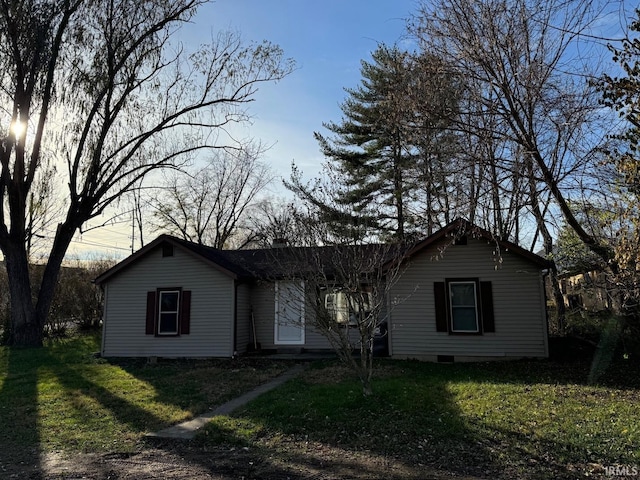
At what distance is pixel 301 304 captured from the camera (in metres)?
12.9

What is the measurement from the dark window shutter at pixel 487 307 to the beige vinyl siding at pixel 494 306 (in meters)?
0.11

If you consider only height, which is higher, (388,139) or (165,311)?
(388,139)

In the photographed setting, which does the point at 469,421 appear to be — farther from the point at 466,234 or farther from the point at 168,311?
the point at 168,311

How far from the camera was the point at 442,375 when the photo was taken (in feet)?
31.1

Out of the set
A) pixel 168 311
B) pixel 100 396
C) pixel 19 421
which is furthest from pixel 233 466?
pixel 168 311

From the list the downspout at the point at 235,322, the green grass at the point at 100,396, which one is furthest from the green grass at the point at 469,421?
the downspout at the point at 235,322

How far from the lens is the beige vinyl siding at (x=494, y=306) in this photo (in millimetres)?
11398

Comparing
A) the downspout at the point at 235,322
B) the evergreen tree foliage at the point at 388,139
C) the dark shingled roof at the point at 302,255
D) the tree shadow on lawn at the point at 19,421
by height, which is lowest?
the tree shadow on lawn at the point at 19,421

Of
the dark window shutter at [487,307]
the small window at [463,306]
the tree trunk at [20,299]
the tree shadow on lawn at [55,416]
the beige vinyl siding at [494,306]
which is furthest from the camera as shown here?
the tree trunk at [20,299]

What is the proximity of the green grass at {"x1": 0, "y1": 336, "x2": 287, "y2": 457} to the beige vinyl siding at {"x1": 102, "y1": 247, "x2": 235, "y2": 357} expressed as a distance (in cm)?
68

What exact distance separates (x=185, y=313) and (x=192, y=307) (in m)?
0.27

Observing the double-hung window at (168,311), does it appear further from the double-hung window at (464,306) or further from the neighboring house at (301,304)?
the double-hung window at (464,306)

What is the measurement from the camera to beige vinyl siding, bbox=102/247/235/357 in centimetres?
1319

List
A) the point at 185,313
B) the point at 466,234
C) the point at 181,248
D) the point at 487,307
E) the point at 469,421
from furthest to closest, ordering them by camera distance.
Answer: the point at 181,248, the point at 185,313, the point at 487,307, the point at 466,234, the point at 469,421
